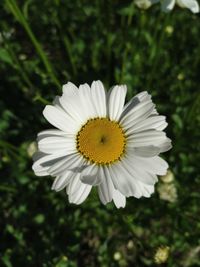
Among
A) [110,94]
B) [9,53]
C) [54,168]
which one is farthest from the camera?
[9,53]

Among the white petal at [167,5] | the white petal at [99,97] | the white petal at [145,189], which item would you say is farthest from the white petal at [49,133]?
the white petal at [167,5]

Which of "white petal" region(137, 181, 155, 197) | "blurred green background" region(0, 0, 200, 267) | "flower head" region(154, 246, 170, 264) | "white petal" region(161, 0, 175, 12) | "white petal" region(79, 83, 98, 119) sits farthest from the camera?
"blurred green background" region(0, 0, 200, 267)

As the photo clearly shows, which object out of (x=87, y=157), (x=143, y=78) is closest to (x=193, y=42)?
(x=143, y=78)

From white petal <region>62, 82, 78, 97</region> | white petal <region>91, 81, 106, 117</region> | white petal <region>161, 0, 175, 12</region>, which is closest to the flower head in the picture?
white petal <region>91, 81, 106, 117</region>

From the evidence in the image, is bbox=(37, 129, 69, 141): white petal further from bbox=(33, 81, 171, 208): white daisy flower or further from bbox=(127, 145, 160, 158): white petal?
bbox=(127, 145, 160, 158): white petal

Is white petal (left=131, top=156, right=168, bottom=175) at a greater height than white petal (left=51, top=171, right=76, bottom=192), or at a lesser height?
lesser

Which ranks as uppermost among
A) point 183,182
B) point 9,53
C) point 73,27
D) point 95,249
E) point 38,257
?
point 9,53

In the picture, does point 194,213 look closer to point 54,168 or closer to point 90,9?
point 54,168
